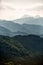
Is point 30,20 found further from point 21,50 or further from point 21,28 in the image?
point 21,50

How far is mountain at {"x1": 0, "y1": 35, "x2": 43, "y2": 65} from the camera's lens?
164 centimetres

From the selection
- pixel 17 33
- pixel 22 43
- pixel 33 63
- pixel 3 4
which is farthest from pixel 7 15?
pixel 33 63

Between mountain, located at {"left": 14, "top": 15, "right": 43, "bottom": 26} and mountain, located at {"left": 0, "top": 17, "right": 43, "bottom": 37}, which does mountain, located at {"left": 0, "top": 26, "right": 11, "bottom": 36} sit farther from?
mountain, located at {"left": 14, "top": 15, "right": 43, "bottom": 26}

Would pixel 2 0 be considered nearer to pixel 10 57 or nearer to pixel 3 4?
pixel 3 4

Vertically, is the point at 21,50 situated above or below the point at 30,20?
below

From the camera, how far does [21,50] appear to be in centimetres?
165

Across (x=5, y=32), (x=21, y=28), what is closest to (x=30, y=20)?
(x=21, y=28)

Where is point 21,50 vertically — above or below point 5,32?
below

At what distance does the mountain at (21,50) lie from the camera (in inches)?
64.6

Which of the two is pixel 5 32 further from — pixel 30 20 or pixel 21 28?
pixel 30 20

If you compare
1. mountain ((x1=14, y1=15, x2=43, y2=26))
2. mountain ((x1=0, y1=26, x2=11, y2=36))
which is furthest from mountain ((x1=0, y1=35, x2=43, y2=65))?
mountain ((x1=14, y1=15, x2=43, y2=26))

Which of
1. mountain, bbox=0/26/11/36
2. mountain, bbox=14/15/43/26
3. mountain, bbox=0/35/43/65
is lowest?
mountain, bbox=0/35/43/65

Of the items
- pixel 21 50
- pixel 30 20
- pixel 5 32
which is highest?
pixel 30 20

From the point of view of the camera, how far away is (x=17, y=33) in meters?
1.69
